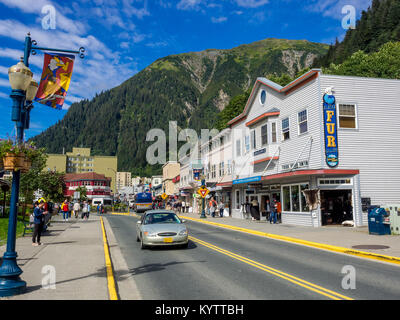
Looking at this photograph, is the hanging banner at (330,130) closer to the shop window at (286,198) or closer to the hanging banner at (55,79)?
the shop window at (286,198)

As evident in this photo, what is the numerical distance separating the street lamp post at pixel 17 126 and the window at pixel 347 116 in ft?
61.4

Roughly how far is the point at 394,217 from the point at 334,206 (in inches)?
225

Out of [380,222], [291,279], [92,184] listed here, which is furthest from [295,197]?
[92,184]

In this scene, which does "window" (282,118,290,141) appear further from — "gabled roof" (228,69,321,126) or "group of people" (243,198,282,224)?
"group of people" (243,198,282,224)

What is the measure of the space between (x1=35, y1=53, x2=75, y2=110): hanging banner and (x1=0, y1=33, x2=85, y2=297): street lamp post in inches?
17.9

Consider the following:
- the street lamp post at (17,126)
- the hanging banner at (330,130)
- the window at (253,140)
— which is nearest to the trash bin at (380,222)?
the hanging banner at (330,130)

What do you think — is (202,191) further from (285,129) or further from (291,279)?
(291,279)

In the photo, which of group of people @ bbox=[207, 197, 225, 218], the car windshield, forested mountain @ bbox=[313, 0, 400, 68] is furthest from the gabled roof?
forested mountain @ bbox=[313, 0, 400, 68]

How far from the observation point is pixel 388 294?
21.2ft

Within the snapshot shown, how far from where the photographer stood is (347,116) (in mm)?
21391

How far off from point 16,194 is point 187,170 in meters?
51.3

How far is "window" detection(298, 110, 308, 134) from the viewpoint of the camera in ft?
73.5

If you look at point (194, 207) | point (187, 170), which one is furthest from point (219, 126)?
point (194, 207)
